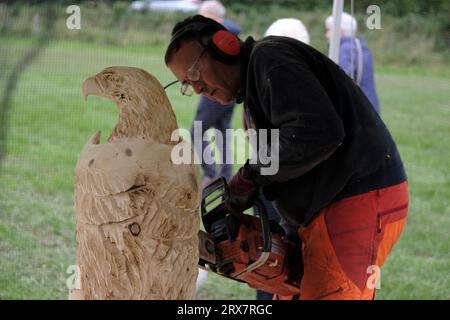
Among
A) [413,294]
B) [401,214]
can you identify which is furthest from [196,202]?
[413,294]

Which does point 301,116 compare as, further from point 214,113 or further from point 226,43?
point 214,113

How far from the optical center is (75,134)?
7059mm

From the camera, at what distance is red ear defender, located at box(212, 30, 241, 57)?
216 centimetres

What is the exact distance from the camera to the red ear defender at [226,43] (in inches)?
85.1

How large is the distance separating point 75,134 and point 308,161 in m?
5.37

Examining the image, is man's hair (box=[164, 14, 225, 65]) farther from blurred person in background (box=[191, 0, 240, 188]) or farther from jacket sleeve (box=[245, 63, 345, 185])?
blurred person in background (box=[191, 0, 240, 188])

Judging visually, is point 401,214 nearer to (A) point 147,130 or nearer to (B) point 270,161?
(B) point 270,161

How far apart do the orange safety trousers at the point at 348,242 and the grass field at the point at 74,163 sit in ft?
6.19

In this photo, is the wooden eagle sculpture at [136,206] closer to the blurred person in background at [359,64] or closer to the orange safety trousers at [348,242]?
the orange safety trousers at [348,242]

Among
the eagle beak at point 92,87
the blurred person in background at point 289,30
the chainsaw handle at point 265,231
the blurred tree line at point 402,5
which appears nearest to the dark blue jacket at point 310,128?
the chainsaw handle at point 265,231

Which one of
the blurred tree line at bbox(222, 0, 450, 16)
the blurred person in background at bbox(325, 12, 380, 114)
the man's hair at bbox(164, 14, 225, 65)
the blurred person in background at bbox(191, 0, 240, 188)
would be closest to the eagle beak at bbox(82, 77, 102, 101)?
the man's hair at bbox(164, 14, 225, 65)

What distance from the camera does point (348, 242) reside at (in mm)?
2205

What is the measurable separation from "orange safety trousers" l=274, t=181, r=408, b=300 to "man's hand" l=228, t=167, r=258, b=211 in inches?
8.9

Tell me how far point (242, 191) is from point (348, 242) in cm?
40
